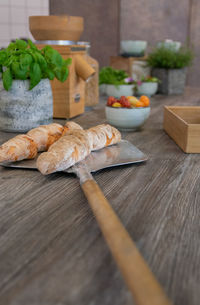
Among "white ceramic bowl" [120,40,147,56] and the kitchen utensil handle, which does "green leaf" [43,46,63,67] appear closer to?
the kitchen utensil handle

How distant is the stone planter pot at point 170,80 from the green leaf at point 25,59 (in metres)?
1.30

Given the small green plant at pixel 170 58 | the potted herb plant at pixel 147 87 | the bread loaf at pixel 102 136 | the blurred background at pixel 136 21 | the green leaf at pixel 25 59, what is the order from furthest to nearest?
the blurred background at pixel 136 21, the small green plant at pixel 170 58, the potted herb plant at pixel 147 87, the green leaf at pixel 25 59, the bread loaf at pixel 102 136

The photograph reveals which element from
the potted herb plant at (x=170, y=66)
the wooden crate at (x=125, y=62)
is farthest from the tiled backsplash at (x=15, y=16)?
the potted herb plant at (x=170, y=66)

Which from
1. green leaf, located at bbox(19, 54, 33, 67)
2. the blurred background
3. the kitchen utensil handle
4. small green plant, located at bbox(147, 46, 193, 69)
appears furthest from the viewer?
the blurred background

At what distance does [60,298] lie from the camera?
1.14 ft

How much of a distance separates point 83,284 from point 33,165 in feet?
1.30

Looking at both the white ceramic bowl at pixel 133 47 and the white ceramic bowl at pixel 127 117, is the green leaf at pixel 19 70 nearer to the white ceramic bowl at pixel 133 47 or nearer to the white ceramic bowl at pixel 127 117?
the white ceramic bowl at pixel 127 117

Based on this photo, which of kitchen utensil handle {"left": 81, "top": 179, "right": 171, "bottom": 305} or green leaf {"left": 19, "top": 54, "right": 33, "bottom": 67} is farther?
green leaf {"left": 19, "top": 54, "right": 33, "bottom": 67}

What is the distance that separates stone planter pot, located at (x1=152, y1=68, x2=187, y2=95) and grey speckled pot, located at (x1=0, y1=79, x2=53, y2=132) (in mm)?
1207

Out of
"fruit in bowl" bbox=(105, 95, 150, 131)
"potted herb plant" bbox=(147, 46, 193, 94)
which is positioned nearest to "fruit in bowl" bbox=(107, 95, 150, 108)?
"fruit in bowl" bbox=(105, 95, 150, 131)

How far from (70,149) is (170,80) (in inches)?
61.0

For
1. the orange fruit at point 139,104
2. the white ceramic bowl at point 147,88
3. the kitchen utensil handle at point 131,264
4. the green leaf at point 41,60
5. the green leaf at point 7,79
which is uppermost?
the green leaf at point 41,60

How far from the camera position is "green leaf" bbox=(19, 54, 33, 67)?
0.92 meters

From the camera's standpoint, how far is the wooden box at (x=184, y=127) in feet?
2.79
